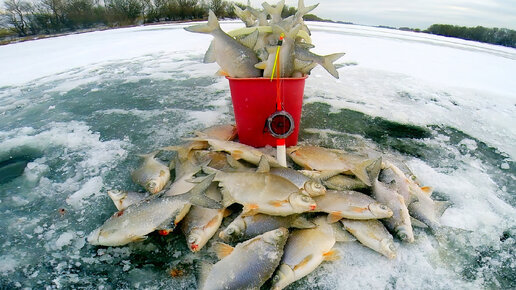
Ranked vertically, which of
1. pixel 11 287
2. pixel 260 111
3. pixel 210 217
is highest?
pixel 260 111

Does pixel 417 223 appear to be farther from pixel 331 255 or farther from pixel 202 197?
pixel 202 197

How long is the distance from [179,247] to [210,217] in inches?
9.2

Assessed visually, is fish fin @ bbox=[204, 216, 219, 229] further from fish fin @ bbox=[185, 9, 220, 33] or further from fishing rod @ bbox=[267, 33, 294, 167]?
fish fin @ bbox=[185, 9, 220, 33]

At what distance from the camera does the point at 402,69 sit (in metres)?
5.80

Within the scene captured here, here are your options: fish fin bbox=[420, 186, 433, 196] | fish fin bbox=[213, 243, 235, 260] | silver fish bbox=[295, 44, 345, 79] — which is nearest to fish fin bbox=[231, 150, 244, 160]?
fish fin bbox=[213, 243, 235, 260]

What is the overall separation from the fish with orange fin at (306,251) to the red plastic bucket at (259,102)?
3.29 feet

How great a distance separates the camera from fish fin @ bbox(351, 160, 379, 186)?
2020 millimetres

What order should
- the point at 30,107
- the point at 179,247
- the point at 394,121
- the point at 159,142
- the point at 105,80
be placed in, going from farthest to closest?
the point at 105,80, the point at 30,107, the point at 394,121, the point at 159,142, the point at 179,247

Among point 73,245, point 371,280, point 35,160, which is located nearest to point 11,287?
point 73,245

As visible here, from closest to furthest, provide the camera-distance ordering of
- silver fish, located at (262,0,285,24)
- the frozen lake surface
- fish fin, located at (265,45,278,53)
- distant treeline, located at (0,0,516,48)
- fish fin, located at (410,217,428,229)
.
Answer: the frozen lake surface, fish fin, located at (410,217,428,229), fish fin, located at (265,45,278,53), silver fish, located at (262,0,285,24), distant treeline, located at (0,0,516,48)

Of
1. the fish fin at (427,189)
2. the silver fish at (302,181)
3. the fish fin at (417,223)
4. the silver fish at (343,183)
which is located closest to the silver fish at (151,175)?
the silver fish at (302,181)

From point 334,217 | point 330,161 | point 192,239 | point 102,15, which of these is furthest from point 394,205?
point 102,15

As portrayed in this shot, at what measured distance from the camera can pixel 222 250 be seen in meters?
1.59

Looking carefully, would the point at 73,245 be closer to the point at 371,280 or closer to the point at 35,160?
the point at 35,160
